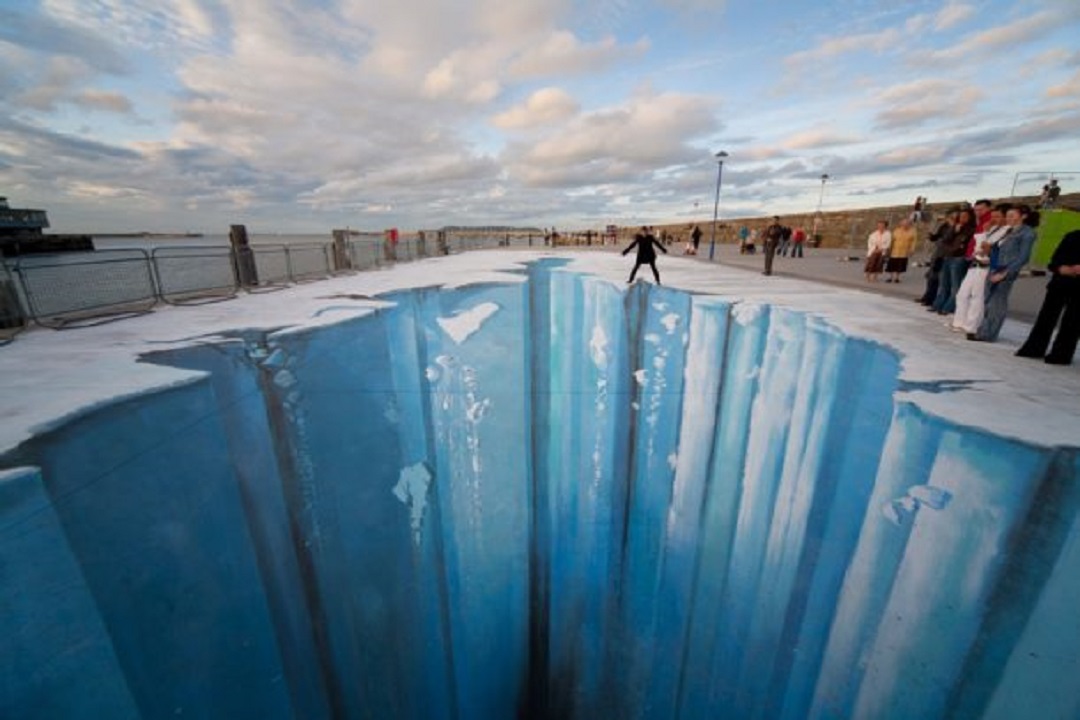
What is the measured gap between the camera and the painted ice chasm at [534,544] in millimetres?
2824

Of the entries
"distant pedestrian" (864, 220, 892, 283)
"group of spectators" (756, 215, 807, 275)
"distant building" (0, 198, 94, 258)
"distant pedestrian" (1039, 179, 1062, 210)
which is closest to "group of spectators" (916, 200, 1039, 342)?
"distant pedestrian" (864, 220, 892, 283)

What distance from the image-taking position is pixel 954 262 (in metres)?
6.92

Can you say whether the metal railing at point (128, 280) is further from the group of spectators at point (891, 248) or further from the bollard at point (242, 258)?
the group of spectators at point (891, 248)

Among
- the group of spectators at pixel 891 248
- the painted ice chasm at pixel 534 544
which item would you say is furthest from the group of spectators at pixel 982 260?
the group of spectators at pixel 891 248

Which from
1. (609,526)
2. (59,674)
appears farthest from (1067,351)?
(59,674)

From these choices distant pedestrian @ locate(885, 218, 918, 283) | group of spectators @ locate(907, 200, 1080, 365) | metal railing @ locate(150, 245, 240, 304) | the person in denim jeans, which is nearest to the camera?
group of spectators @ locate(907, 200, 1080, 365)

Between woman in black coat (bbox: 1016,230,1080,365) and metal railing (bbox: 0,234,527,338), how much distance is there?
39.8ft

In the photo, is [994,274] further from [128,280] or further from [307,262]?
[307,262]

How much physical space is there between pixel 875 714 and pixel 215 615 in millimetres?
4949

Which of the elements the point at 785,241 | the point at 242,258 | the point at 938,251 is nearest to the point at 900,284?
the point at 938,251

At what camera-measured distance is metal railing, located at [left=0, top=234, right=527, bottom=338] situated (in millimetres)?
6223

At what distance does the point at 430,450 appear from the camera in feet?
18.1

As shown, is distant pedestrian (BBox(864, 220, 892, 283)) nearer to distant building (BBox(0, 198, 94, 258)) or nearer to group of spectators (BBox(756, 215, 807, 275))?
group of spectators (BBox(756, 215, 807, 275))

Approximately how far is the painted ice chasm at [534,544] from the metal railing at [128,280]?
122 inches
